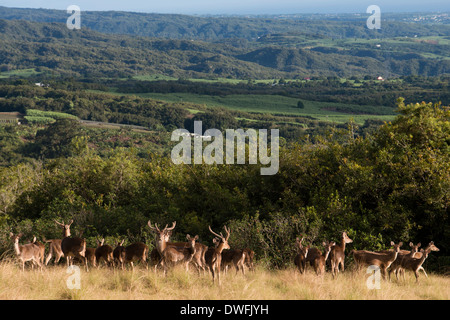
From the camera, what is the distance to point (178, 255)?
11.1 m

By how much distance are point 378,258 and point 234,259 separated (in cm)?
339

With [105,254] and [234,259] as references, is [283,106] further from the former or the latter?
[234,259]

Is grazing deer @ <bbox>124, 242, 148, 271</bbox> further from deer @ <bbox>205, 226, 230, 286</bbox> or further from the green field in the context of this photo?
the green field

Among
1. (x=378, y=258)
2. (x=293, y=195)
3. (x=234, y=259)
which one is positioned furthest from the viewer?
(x=293, y=195)

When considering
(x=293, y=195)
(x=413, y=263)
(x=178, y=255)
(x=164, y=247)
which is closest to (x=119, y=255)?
(x=164, y=247)

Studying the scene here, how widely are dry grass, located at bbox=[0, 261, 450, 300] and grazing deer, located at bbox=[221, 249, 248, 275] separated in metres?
0.38

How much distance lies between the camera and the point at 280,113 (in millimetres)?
136375

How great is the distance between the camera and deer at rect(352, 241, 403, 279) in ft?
36.7

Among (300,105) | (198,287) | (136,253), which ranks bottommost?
(300,105)

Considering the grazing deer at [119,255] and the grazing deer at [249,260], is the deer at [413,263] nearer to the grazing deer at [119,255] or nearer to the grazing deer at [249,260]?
the grazing deer at [249,260]

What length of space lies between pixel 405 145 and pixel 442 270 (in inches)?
191

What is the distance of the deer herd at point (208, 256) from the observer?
36.3ft
